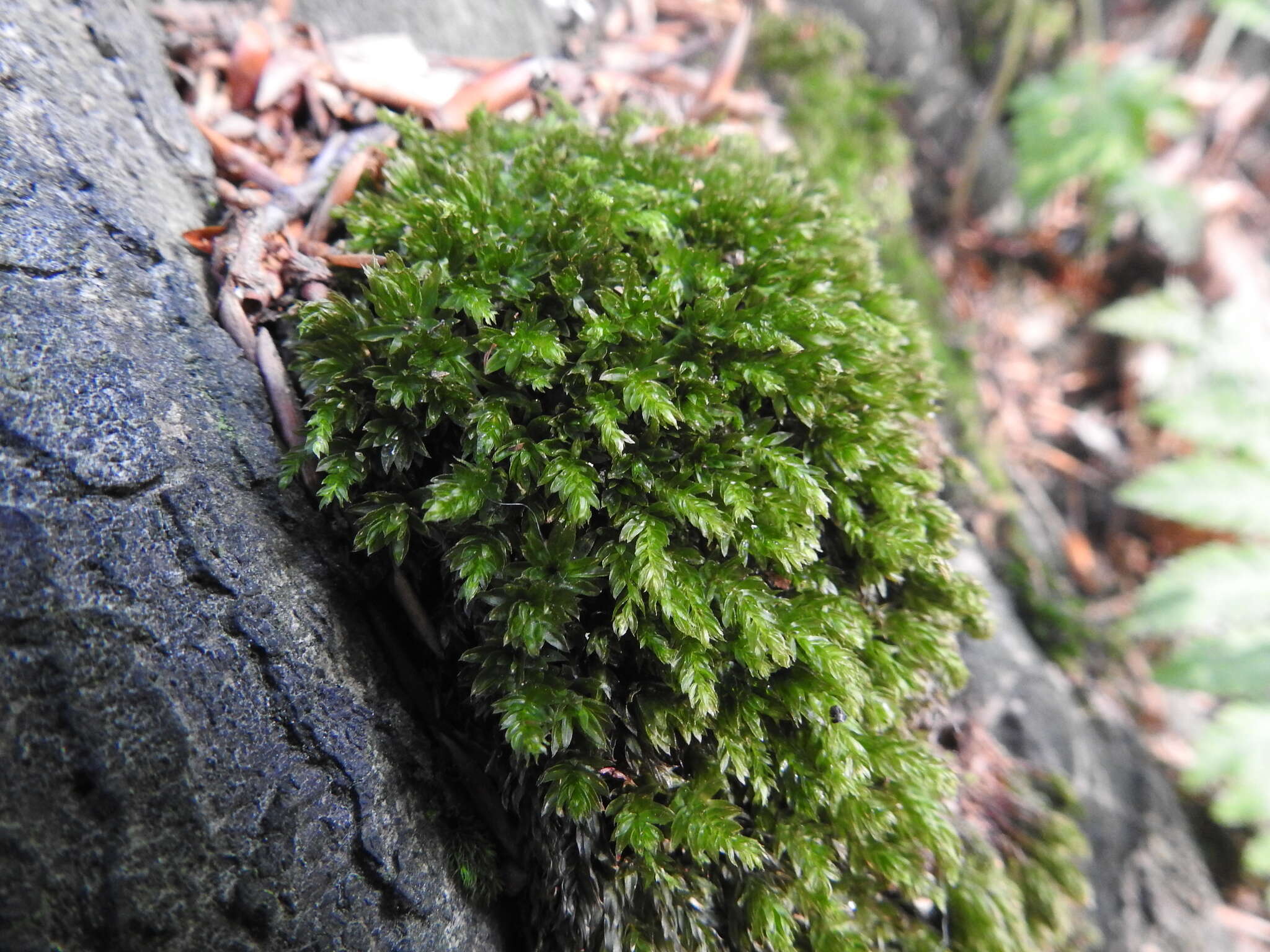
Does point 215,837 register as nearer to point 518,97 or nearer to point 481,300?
point 481,300

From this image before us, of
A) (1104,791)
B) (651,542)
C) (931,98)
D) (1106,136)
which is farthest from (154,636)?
(1106,136)

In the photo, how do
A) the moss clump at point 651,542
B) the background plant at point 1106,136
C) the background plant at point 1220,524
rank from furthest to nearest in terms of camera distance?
the background plant at point 1106,136, the background plant at point 1220,524, the moss clump at point 651,542

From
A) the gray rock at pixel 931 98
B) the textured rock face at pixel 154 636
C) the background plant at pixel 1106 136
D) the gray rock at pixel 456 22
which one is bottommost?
the textured rock face at pixel 154 636

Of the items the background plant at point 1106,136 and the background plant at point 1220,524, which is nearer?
the background plant at point 1220,524

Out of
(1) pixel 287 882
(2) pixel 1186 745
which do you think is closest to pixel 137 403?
(1) pixel 287 882

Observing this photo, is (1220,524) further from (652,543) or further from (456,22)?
(456,22)

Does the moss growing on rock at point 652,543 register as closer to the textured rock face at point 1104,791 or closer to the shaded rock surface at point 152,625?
the shaded rock surface at point 152,625

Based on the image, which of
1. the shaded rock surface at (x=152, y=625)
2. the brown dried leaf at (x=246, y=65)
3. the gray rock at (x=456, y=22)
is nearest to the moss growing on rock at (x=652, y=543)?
the shaded rock surface at (x=152, y=625)

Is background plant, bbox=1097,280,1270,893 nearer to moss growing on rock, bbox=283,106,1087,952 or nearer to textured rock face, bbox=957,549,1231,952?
textured rock face, bbox=957,549,1231,952
